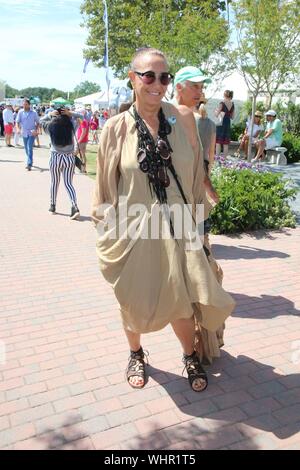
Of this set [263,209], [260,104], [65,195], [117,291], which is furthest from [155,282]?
[260,104]

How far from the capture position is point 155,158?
257cm

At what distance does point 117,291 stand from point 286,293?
2.58 m

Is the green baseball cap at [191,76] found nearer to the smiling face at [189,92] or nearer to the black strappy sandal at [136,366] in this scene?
the smiling face at [189,92]

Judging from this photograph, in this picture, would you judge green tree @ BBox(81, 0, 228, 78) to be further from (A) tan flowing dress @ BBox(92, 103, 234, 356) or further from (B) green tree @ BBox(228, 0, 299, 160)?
(A) tan flowing dress @ BBox(92, 103, 234, 356)

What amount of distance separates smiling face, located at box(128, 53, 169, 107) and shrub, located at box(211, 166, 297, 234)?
14.6ft

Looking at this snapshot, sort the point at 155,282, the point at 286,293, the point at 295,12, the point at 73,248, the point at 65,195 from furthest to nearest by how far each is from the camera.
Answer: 1. the point at 295,12
2. the point at 65,195
3. the point at 73,248
4. the point at 286,293
5. the point at 155,282

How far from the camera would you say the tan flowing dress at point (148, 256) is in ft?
8.52

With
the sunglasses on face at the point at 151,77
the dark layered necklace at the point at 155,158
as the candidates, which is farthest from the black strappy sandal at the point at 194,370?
the sunglasses on face at the point at 151,77

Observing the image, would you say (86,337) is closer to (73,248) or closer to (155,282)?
(155,282)

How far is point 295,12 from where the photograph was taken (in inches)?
432

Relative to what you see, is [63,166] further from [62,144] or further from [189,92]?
[189,92]
